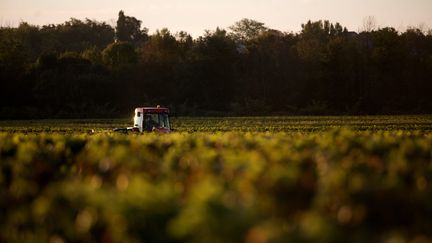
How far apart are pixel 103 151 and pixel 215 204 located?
573cm

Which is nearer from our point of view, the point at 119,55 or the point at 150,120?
the point at 150,120

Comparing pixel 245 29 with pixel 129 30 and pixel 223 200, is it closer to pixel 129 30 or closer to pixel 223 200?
pixel 129 30

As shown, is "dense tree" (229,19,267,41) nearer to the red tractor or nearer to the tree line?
the tree line

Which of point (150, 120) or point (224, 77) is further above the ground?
point (224, 77)

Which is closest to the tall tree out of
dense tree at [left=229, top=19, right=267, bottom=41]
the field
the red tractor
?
dense tree at [left=229, top=19, right=267, bottom=41]

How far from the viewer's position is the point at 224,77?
223ft

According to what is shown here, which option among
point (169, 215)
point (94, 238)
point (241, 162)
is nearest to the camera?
point (169, 215)

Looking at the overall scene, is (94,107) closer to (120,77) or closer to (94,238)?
(120,77)

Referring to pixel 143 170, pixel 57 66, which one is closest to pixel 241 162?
pixel 143 170

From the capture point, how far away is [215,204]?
5.54 meters

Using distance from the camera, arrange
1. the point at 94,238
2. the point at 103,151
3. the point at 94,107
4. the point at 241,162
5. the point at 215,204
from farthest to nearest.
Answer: the point at 94,107, the point at 103,151, the point at 241,162, the point at 94,238, the point at 215,204

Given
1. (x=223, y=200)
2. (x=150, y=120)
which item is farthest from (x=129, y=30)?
(x=223, y=200)

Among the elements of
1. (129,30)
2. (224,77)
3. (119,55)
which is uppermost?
(129,30)

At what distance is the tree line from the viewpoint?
202ft
